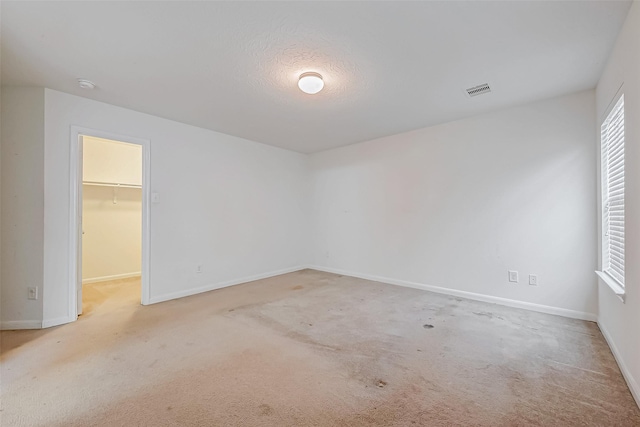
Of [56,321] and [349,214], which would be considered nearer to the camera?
[56,321]

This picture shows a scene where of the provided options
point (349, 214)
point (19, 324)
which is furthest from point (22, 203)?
point (349, 214)

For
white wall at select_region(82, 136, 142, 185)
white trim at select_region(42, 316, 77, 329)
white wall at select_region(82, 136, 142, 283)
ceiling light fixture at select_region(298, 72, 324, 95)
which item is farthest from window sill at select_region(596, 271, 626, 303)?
white wall at select_region(82, 136, 142, 283)

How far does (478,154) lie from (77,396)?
4.52 m

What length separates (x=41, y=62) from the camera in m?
2.32

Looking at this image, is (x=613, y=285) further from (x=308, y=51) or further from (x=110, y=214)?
(x=110, y=214)

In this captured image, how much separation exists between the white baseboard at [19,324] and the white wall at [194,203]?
94mm

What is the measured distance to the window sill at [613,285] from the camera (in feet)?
6.48

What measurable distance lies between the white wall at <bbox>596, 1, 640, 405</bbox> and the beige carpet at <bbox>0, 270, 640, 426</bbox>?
7.0 inches

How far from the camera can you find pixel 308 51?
85.2 inches

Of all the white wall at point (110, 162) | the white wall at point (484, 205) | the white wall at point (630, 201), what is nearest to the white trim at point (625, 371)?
the white wall at point (630, 201)

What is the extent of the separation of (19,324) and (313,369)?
3.05m

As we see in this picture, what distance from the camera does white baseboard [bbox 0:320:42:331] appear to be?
2.72 m

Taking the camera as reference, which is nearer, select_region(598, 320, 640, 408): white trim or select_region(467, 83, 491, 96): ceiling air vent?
select_region(598, 320, 640, 408): white trim

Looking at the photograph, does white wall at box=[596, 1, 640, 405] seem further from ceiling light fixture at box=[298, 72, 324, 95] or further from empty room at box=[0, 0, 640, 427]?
ceiling light fixture at box=[298, 72, 324, 95]
